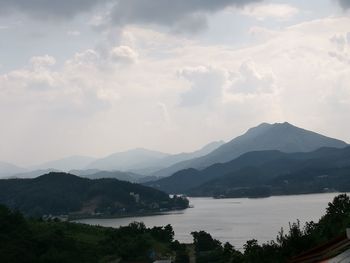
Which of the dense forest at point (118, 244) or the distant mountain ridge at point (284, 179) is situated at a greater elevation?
the distant mountain ridge at point (284, 179)

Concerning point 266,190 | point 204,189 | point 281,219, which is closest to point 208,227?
point 281,219

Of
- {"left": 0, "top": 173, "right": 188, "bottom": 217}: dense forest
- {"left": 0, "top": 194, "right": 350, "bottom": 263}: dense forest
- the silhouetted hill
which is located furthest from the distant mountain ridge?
{"left": 0, "top": 194, "right": 350, "bottom": 263}: dense forest

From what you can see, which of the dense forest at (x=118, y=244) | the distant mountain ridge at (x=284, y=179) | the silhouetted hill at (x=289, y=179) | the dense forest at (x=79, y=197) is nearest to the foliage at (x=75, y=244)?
the dense forest at (x=118, y=244)

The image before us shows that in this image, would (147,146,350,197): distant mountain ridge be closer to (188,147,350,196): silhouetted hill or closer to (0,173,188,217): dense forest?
(188,147,350,196): silhouetted hill

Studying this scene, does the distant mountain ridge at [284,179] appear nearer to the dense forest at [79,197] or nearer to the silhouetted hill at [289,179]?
the silhouetted hill at [289,179]

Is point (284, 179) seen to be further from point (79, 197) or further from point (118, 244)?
point (118, 244)

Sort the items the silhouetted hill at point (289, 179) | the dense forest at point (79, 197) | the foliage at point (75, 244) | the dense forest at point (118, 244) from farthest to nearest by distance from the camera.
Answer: the silhouetted hill at point (289, 179) → the dense forest at point (79, 197) → the foliage at point (75, 244) → the dense forest at point (118, 244)

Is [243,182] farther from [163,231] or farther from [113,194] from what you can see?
[163,231]

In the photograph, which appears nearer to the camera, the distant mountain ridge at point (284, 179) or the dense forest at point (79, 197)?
the dense forest at point (79, 197)
